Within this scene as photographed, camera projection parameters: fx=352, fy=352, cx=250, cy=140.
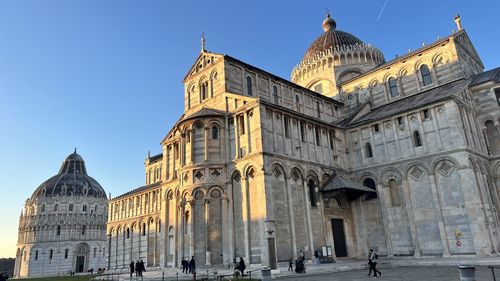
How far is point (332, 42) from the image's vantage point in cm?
4356

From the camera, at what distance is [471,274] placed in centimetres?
875

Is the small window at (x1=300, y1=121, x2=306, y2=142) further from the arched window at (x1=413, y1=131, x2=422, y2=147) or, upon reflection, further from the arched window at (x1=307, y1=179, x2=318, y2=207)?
the arched window at (x1=413, y1=131, x2=422, y2=147)

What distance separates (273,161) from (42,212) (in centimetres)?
8208

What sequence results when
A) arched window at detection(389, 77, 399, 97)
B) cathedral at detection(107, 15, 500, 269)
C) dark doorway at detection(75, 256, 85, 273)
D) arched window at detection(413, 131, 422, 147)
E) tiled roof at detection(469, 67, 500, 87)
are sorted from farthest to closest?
dark doorway at detection(75, 256, 85, 273) < arched window at detection(389, 77, 399, 97) < tiled roof at detection(469, 67, 500, 87) < arched window at detection(413, 131, 422, 147) < cathedral at detection(107, 15, 500, 269)

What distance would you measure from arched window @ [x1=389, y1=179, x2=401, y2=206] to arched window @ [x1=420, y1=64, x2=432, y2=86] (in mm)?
11965

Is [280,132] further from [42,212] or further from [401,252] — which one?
[42,212]

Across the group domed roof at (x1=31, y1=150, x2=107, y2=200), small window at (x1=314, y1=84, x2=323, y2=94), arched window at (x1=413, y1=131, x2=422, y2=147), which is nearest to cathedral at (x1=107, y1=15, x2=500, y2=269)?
arched window at (x1=413, y1=131, x2=422, y2=147)

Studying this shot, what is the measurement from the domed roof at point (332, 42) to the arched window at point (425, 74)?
9.57 m

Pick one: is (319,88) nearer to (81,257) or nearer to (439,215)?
(439,215)

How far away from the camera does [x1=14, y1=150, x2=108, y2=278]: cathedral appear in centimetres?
8200

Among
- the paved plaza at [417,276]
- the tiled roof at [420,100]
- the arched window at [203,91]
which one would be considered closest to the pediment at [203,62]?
the arched window at [203,91]

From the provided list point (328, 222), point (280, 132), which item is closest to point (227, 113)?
point (280, 132)

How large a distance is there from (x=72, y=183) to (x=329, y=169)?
82.0 m

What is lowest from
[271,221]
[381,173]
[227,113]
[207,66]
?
[271,221]
